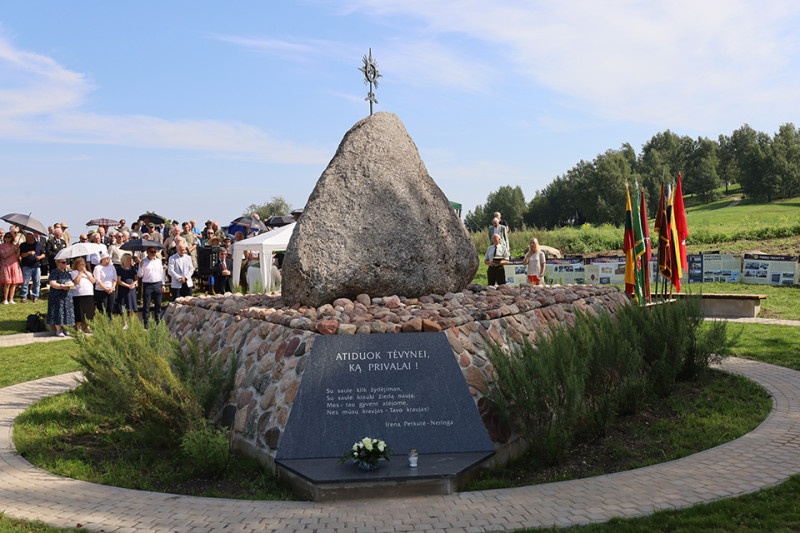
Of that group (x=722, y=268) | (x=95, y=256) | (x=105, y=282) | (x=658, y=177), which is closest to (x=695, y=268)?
(x=722, y=268)

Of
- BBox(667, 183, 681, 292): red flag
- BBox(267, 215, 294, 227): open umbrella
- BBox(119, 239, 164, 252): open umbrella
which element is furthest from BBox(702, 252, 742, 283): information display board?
BBox(119, 239, 164, 252): open umbrella

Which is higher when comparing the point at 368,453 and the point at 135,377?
the point at 135,377

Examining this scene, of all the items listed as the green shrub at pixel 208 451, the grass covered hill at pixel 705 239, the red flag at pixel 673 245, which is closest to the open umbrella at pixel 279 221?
the grass covered hill at pixel 705 239

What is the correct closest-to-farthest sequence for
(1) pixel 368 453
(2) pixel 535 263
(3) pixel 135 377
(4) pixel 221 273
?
1. (1) pixel 368 453
2. (3) pixel 135 377
3. (2) pixel 535 263
4. (4) pixel 221 273

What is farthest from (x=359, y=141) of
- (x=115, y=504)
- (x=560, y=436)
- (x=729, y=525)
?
(x=729, y=525)

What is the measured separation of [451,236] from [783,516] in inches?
197

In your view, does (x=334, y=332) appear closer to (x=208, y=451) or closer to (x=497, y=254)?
(x=208, y=451)

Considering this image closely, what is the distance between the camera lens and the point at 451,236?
8531 millimetres

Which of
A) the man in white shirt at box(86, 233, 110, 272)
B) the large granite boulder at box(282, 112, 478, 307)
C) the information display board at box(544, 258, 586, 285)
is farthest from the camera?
the information display board at box(544, 258, 586, 285)

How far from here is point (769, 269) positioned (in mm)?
19031

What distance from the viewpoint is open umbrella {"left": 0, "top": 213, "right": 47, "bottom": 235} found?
17.5m

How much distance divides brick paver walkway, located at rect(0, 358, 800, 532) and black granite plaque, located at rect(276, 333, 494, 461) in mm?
745

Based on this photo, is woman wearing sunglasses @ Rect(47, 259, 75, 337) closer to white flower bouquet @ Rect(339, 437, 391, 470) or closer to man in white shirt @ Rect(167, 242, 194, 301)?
man in white shirt @ Rect(167, 242, 194, 301)

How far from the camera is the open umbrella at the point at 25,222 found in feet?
57.4
